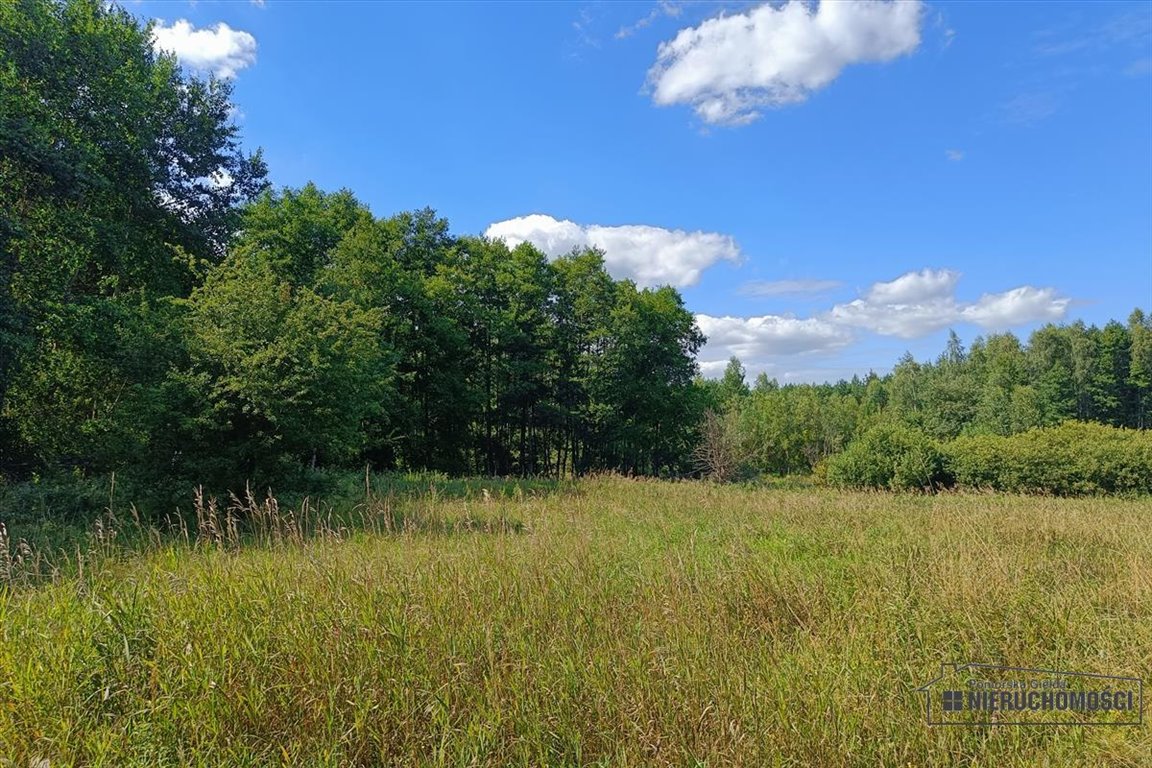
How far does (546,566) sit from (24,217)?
53.5 feet

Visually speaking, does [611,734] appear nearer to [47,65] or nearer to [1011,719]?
[1011,719]

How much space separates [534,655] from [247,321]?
9.72 m

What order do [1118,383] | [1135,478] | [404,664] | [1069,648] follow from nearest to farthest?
[404,664] < [1069,648] < [1135,478] < [1118,383]

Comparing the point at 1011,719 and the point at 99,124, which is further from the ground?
the point at 99,124

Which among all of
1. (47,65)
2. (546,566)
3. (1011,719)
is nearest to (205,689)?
(546,566)

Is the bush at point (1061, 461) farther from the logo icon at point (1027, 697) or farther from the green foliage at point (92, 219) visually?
the green foliage at point (92, 219)

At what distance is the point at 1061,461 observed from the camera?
2627 cm

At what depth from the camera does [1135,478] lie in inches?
961

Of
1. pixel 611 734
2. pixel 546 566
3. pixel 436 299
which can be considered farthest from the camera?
pixel 436 299

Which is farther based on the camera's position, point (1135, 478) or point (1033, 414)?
point (1033, 414)

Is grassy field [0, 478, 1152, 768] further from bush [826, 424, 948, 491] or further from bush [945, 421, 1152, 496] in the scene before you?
bush [945, 421, 1152, 496]

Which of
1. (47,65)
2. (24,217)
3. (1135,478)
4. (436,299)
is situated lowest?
(1135,478)

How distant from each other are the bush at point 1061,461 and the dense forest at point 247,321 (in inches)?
147

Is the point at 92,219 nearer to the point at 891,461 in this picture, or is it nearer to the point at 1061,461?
the point at 891,461
